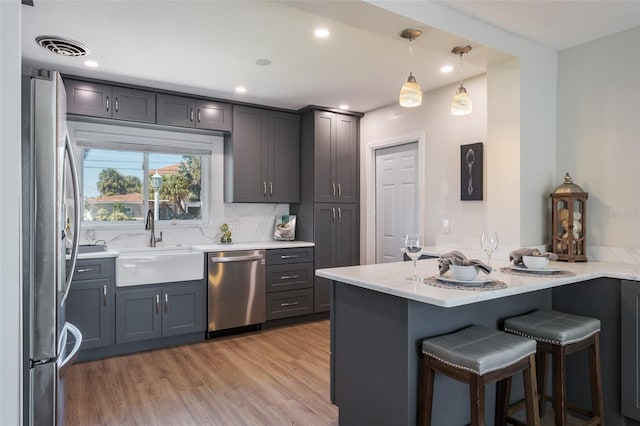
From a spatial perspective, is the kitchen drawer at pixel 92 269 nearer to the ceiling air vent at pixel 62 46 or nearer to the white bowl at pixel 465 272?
the ceiling air vent at pixel 62 46

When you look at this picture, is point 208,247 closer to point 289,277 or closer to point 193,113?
point 289,277

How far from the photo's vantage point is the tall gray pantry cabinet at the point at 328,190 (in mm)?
4746

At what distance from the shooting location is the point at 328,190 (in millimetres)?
4836

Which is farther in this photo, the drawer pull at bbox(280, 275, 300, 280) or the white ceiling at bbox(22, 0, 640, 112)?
the drawer pull at bbox(280, 275, 300, 280)

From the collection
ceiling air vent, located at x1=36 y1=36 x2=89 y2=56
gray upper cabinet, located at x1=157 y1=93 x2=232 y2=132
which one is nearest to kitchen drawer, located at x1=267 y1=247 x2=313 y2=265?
gray upper cabinet, located at x1=157 y1=93 x2=232 y2=132

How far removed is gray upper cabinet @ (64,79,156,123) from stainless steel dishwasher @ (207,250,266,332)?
154 cm

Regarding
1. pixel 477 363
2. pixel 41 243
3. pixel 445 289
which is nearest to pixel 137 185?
pixel 41 243

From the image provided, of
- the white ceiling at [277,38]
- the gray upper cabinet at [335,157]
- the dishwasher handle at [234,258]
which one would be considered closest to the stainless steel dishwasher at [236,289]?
the dishwasher handle at [234,258]

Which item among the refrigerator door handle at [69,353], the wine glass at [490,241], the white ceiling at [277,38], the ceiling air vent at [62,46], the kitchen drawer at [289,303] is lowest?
the kitchen drawer at [289,303]

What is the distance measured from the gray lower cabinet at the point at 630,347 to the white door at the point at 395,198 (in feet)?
7.10

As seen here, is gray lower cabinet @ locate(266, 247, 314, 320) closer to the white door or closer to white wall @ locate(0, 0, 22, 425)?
the white door

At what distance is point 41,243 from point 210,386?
1.80 meters

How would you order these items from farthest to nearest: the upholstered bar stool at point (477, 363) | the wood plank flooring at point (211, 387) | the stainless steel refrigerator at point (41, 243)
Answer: the wood plank flooring at point (211, 387), the upholstered bar stool at point (477, 363), the stainless steel refrigerator at point (41, 243)

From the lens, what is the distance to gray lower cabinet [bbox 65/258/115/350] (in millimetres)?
3389
